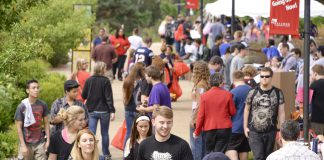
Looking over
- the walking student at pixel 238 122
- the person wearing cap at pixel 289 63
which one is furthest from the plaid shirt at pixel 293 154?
the person wearing cap at pixel 289 63

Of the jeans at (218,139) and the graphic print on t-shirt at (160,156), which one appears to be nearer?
the graphic print on t-shirt at (160,156)

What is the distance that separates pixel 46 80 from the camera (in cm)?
2230

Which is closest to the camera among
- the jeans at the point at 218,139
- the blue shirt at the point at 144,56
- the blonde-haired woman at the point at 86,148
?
the blonde-haired woman at the point at 86,148

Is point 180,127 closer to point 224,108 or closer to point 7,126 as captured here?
point 7,126

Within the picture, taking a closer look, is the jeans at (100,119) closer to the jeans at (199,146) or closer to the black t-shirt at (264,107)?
the jeans at (199,146)

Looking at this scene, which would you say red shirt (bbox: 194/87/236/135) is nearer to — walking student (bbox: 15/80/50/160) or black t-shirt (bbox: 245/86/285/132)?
black t-shirt (bbox: 245/86/285/132)

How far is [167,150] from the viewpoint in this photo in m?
9.47

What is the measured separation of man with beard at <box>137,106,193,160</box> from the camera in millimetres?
9469

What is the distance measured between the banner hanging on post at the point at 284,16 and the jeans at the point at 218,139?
1.84 m

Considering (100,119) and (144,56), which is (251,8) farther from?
(100,119)

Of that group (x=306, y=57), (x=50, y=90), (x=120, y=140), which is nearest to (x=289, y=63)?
(x=50, y=90)

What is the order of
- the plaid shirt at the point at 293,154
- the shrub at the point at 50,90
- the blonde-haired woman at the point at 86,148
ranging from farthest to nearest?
the shrub at the point at 50,90 → the blonde-haired woman at the point at 86,148 → the plaid shirt at the point at 293,154

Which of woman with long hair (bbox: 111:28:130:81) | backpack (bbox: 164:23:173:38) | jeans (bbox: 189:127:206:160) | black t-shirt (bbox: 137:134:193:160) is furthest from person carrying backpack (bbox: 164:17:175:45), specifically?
black t-shirt (bbox: 137:134:193:160)

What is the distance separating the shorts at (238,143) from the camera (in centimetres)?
1383
